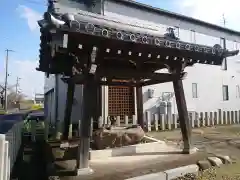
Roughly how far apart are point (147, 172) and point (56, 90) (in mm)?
11863

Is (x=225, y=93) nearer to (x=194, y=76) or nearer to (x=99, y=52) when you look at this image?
(x=194, y=76)

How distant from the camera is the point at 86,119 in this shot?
614 cm

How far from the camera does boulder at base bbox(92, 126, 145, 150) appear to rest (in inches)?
315

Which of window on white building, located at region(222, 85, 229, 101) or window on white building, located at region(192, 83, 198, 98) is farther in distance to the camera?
window on white building, located at region(222, 85, 229, 101)

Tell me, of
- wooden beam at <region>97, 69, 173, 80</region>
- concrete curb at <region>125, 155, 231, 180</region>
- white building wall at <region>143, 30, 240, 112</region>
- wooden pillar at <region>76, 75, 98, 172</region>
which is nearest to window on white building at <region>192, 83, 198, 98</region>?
white building wall at <region>143, 30, 240, 112</region>

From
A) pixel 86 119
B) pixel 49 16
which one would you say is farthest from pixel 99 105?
pixel 49 16

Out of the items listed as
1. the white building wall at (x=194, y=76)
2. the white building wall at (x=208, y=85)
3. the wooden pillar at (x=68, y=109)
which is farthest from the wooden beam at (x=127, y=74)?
the white building wall at (x=208, y=85)

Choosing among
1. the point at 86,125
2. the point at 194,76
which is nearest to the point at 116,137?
the point at 86,125

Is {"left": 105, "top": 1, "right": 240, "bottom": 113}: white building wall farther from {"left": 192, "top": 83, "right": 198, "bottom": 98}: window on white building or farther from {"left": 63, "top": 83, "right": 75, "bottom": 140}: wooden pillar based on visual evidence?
{"left": 63, "top": 83, "right": 75, "bottom": 140}: wooden pillar

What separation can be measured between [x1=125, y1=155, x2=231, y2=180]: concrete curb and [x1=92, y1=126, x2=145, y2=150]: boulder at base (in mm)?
2490

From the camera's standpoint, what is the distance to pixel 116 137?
812 cm

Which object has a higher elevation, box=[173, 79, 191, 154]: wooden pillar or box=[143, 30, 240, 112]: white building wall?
box=[143, 30, 240, 112]: white building wall

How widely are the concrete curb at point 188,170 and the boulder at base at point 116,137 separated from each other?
2490mm

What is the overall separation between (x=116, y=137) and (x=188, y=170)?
2.76 m
